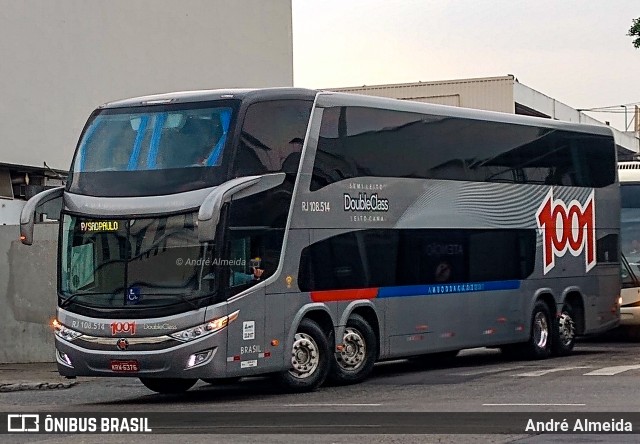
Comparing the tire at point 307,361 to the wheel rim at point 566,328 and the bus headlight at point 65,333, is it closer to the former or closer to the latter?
the bus headlight at point 65,333

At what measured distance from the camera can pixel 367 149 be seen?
18.9 metres

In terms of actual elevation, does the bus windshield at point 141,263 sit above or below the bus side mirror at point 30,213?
below

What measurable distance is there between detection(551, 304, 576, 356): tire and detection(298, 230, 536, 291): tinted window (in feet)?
5.16

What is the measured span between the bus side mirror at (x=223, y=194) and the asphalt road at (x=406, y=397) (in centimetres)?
213

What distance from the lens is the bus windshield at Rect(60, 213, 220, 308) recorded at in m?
16.2

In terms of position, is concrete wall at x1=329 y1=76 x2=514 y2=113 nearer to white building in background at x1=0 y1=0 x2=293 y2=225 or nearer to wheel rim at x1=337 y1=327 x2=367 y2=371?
white building in background at x1=0 y1=0 x2=293 y2=225

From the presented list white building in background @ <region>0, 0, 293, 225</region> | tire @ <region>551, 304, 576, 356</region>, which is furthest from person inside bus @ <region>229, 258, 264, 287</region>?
white building in background @ <region>0, 0, 293, 225</region>

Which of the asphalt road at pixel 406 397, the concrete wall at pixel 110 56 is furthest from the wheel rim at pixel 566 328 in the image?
the concrete wall at pixel 110 56

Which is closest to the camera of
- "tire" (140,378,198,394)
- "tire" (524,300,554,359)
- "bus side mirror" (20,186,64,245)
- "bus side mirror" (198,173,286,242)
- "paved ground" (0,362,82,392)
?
"bus side mirror" (198,173,286,242)

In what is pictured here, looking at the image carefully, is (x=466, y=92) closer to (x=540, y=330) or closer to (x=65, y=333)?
(x=540, y=330)

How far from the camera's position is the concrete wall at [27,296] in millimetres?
24672

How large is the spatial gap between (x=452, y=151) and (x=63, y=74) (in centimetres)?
1472

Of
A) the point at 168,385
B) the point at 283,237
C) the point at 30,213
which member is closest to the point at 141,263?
the point at 30,213

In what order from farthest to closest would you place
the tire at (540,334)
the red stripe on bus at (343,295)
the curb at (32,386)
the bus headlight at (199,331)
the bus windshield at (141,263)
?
1. the tire at (540,334)
2. the curb at (32,386)
3. the red stripe on bus at (343,295)
4. the bus windshield at (141,263)
5. the bus headlight at (199,331)
